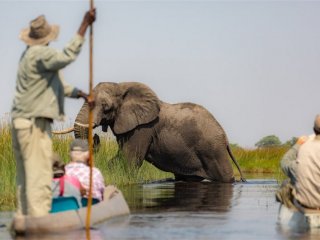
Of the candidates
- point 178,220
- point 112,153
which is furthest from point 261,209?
point 112,153

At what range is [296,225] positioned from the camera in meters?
15.2

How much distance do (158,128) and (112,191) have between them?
12.9 meters

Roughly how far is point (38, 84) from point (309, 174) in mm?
3457

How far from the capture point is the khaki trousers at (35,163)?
47.7 ft

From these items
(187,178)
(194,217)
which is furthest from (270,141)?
(194,217)

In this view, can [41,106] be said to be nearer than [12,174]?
Yes

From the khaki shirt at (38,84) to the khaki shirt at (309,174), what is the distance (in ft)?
9.86

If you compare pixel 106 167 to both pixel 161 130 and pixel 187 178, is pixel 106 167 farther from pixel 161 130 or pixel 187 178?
pixel 187 178

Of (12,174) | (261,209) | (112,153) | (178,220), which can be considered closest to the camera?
(178,220)

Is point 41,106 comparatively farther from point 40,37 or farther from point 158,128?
point 158,128

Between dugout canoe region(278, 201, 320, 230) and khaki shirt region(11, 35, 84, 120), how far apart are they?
312cm

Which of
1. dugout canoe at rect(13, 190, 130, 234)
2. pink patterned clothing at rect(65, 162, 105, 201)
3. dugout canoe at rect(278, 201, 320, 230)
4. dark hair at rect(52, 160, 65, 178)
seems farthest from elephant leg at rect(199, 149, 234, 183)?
dugout canoe at rect(13, 190, 130, 234)

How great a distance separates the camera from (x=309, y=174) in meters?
15.0

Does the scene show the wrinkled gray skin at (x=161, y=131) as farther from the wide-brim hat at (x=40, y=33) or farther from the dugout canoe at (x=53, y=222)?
the dugout canoe at (x=53, y=222)
